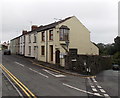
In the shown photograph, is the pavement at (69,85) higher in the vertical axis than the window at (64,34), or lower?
lower

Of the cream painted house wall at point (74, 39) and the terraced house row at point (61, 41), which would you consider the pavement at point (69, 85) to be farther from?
the cream painted house wall at point (74, 39)

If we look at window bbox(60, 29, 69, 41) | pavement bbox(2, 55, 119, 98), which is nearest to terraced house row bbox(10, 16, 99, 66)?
window bbox(60, 29, 69, 41)

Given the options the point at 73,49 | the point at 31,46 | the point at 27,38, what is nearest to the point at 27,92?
the point at 73,49

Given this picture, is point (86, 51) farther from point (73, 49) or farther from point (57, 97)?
point (57, 97)

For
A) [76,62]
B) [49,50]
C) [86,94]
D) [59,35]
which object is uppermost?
[59,35]

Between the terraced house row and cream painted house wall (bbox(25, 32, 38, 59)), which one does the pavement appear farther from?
cream painted house wall (bbox(25, 32, 38, 59))

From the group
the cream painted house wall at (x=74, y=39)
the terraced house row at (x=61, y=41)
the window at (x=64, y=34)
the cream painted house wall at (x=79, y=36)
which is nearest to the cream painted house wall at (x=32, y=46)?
the terraced house row at (x=61, y=41)

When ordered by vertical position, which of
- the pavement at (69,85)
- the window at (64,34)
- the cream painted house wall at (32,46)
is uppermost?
the window at (64,34)

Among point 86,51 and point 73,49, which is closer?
point 73,49

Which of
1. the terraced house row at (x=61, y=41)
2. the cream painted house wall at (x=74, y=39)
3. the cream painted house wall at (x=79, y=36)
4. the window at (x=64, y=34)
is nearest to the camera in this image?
the terraced house row at (x=61, y=41)

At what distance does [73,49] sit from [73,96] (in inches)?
627

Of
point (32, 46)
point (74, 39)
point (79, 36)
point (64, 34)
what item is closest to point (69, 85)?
point (64, 34)

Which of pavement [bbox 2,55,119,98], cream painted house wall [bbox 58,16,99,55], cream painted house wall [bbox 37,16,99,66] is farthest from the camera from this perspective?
Answer: cream painted house wall [bbox 58,16,99,55]

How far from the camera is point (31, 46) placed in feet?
101
